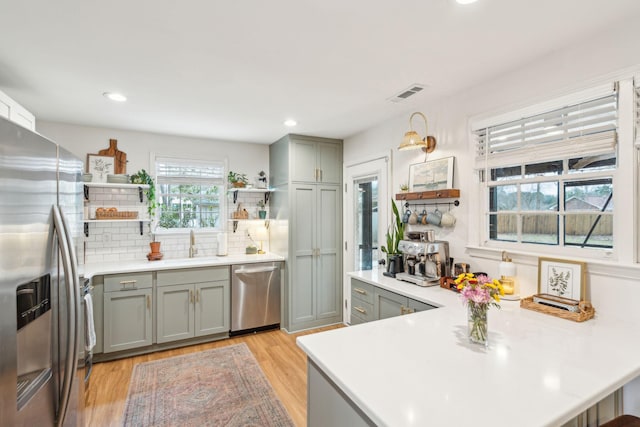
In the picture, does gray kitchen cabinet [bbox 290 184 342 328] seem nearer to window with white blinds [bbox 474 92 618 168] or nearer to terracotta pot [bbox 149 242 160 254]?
terracotta pot [bbox 149 242 160 254]

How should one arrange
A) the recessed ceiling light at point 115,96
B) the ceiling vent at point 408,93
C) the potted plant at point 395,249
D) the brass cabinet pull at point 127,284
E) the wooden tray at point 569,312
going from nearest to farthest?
the wooden tray at point 569,312 → the ceiling vent at point 408,93 → the recessed ceiling light at point 115,96 → the potted plant at point 395,249 → the brass cabinet pull at point 127,284

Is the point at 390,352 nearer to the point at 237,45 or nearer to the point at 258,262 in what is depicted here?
the point at 237,45

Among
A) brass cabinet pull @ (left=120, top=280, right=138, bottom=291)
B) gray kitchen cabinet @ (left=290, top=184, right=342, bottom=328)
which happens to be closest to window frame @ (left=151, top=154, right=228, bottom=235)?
brass cabinet pull @ (left=120, top=280, right=138, bottom=291)

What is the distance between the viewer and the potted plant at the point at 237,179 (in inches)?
161

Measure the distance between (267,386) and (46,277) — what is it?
2.06 meters

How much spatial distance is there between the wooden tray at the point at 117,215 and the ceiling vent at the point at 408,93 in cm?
308

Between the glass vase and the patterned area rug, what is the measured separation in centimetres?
150

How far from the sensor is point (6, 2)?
57.8 inches

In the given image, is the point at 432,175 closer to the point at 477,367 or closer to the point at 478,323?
the point at 478,323

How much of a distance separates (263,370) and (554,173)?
2805 mm

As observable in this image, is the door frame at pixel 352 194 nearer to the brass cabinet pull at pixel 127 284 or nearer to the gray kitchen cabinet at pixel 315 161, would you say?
the gray kitchen cabinet at pixel 315 161

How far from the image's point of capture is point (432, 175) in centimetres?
276

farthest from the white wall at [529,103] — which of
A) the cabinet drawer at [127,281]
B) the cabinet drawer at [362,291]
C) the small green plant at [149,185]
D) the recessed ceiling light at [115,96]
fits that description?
the small green plant at [149,185]

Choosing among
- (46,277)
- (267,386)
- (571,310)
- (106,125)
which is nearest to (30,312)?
(46,277)
